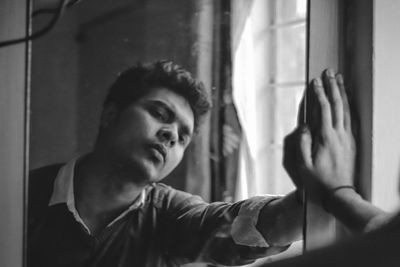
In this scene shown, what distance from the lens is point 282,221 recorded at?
2.84ft

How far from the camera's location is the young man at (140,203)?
2.78 ft

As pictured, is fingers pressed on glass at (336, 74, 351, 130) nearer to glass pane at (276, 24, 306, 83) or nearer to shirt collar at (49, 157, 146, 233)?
glass pane at (276, 24, 306, 83)

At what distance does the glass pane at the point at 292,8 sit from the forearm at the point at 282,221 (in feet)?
0.86

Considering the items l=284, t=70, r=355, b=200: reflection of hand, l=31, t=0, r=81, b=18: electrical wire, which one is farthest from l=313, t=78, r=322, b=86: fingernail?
l=31, t=0, r=81, b=18: electrical wire

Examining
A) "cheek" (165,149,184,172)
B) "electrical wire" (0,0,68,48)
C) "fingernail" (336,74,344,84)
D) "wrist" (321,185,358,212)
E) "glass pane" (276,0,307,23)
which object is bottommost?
"wrist" (321,185,358,212)

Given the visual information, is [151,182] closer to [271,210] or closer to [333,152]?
[271,210]

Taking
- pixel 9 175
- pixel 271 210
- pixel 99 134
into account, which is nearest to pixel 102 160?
pixel 99 134

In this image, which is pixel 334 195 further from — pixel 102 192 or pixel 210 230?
pixel 102 192

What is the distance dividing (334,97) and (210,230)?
28 centimetres

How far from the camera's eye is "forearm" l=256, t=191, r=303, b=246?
2.81ft

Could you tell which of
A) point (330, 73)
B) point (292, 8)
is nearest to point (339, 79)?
point (330, 73)

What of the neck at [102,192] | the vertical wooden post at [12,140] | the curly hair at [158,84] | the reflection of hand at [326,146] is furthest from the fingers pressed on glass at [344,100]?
the vertical wooden post at [12,140]

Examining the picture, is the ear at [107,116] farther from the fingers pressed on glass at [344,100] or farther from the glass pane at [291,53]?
the fingers pressed on glass at [344,100]

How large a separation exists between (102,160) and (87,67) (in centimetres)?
14
